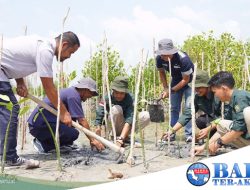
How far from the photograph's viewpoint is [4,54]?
3393 mm

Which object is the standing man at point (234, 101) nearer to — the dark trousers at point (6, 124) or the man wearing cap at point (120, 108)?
the man wearing cap at point (120, 108)

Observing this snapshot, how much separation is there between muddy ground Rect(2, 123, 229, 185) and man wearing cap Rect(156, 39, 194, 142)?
0.80 metres

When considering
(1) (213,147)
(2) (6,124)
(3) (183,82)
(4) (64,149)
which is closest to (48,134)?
(4) (64,149)

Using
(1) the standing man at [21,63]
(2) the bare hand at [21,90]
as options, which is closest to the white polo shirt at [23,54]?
(1) the standing man at [21,63]

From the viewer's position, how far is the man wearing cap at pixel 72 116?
369 cm

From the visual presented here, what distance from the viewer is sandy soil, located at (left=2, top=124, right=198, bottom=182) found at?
3.13m

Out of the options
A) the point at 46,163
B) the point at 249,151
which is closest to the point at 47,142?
the point at 46,163

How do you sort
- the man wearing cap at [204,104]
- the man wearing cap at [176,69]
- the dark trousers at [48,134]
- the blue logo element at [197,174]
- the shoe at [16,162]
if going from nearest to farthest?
the blue logo element at [197,174]
the shoe at [16,162]
the dark trousers at [48,134]
the man wearing cap at [204,104]
the man wearing cap at [176,69]

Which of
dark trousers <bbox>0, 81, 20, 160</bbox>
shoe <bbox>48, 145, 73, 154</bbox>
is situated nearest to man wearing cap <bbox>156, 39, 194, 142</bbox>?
shoe <bbox>48, 145, 73, 154</bbox>

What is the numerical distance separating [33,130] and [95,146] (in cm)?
64

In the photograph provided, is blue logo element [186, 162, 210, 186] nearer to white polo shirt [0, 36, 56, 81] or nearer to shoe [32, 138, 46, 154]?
white polo shirt [0, 36, 56, 81]

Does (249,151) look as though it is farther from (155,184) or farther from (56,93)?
(56,93)

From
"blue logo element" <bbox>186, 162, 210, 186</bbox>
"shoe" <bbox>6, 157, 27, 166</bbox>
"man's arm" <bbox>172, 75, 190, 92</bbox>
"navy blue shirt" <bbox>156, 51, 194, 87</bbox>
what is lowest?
"shoe" <bbox>6, 157, 27, 166</bbox>

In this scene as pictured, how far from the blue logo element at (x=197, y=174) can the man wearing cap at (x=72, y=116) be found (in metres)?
1.43
